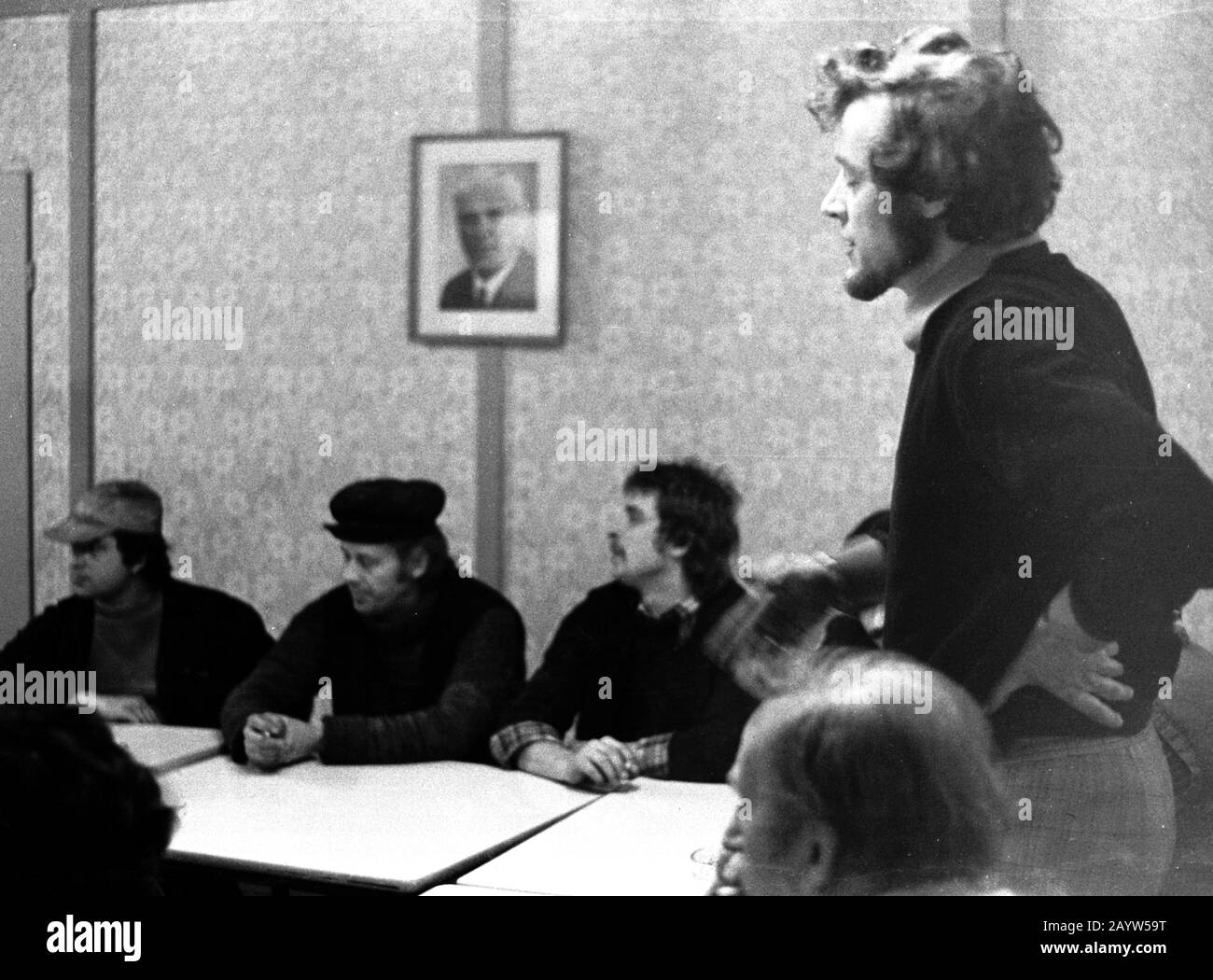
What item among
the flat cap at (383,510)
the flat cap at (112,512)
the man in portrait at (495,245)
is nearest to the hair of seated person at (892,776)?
the flat cap at (383,510)

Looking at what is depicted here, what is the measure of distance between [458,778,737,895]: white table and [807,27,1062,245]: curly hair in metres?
0.76

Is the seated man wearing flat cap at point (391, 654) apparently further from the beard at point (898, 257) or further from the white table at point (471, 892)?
the beard at point (898, 257)

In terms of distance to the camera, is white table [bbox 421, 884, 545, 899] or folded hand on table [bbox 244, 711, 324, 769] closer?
white table [bbox 421, 884, 545, 899]

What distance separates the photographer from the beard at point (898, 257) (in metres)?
1.70

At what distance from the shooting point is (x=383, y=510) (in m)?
1.75

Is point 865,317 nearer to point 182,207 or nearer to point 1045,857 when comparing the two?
point 1045,857

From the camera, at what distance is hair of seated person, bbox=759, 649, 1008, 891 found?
5.37 ft

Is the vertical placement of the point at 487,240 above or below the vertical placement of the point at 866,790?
above

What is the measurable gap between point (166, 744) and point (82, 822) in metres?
0.13

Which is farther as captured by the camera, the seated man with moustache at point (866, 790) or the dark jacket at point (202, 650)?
Result: the dark jacket at point (202, 650)

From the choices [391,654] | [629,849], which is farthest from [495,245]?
[629,849]

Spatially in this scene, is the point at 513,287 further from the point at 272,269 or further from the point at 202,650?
the point at 202,650

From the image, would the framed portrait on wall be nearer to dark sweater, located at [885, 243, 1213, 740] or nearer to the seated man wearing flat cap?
the seated man wearing flat cap

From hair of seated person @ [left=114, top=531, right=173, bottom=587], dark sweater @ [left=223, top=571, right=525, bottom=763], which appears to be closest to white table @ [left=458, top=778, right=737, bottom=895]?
dark sweater @ [left=223, top=571, right=525, bottom=763]
